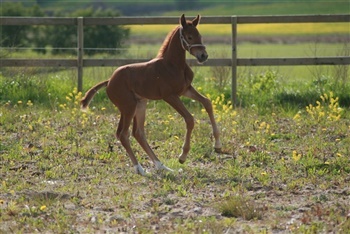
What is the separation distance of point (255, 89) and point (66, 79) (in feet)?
12.2

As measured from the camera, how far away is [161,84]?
10156 millimetres

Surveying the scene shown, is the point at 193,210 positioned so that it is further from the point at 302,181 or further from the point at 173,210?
the point at 302,181

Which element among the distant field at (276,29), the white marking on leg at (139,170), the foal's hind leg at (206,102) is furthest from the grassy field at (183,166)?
the distant field at (276,29)

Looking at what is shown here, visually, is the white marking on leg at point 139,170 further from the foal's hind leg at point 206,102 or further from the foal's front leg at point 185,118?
the foal's hind leg at point 206,102

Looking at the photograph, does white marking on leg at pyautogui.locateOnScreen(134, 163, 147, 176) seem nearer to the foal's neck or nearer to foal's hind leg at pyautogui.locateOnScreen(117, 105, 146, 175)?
foal's hind leg at pyautogui.locateOnScreen(117, 105, 146, 175)

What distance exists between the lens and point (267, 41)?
1924 inches

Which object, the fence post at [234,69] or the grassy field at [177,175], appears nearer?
the grassy field at [177,175]

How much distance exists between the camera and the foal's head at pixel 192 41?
394 inches

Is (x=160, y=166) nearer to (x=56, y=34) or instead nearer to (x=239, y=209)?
(x=239, y=209)

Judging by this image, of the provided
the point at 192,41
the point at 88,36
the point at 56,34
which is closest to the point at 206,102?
the point at 192,41

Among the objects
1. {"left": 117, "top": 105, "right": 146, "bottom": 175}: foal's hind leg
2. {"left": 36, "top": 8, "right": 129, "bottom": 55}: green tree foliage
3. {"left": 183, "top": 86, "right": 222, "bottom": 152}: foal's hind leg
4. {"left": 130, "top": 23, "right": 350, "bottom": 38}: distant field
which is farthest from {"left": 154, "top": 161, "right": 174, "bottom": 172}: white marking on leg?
{"left": 130, "top": 23, "right": 350, "bottom": 38}: distant field

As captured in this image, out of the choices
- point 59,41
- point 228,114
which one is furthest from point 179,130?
point 59,41

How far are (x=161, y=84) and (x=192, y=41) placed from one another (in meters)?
0.62

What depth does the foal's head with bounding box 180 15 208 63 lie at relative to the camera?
32.9 feet
